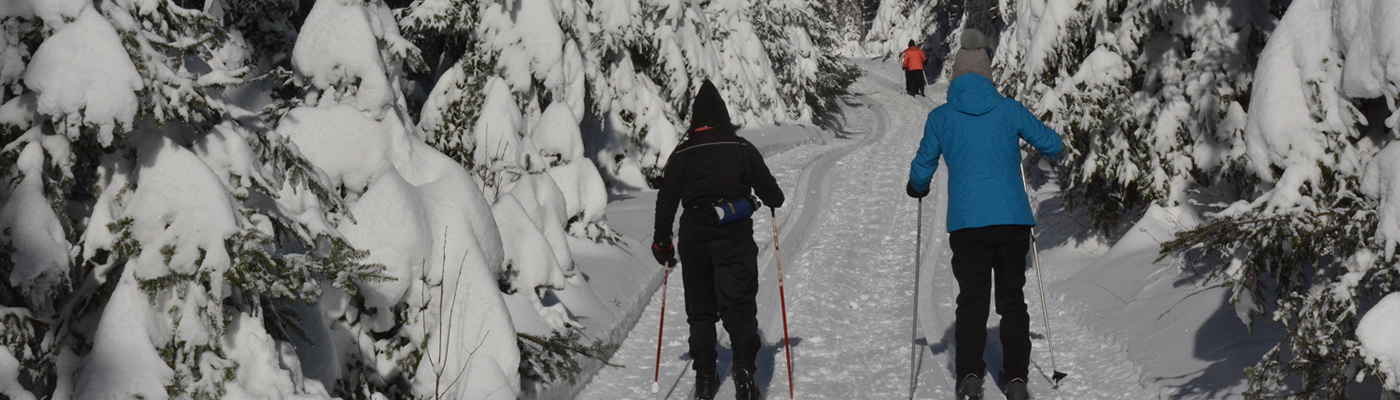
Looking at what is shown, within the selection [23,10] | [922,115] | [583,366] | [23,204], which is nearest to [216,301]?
[23,204]

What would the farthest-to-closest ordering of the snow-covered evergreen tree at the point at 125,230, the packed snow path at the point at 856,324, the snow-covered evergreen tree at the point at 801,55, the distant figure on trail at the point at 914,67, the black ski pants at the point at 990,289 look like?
the distant figure on trail at the point at 914,67
the snow-covered evergreen tree at the point at 801,55
the packed snow path at the point at 856,324
the black ski pants at the point at 990,289
the snow-covered evergreen tree at the point at 125,230

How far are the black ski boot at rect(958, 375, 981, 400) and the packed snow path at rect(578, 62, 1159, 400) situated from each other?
11.3 inches

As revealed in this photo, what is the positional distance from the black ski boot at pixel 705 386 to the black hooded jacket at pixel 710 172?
88 centimetres

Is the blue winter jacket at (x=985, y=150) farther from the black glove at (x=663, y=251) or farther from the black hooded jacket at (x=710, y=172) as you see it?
the black glove at (x=663, y=251)

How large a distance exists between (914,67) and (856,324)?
25.5 m

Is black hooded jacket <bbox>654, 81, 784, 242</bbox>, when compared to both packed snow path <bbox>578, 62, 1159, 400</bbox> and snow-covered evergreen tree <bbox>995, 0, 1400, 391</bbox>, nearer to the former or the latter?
packed snow path <bbox>578, 62, 1159, 400</bbox>

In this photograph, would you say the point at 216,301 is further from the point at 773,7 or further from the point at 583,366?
the point at 773,7

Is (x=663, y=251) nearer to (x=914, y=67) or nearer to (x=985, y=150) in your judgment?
(x=985, y=150)

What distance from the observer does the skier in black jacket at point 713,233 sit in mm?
5828

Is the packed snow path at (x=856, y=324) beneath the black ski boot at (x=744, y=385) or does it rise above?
beneath

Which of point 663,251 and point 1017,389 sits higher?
point 663,251

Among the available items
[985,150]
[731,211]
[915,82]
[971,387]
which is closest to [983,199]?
[985,150]

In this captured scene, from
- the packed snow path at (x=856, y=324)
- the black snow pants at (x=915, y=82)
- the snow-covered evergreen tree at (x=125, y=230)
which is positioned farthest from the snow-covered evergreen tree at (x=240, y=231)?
the black snow pants at (x=915, y=82)

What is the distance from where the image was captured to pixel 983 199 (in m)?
5.50
